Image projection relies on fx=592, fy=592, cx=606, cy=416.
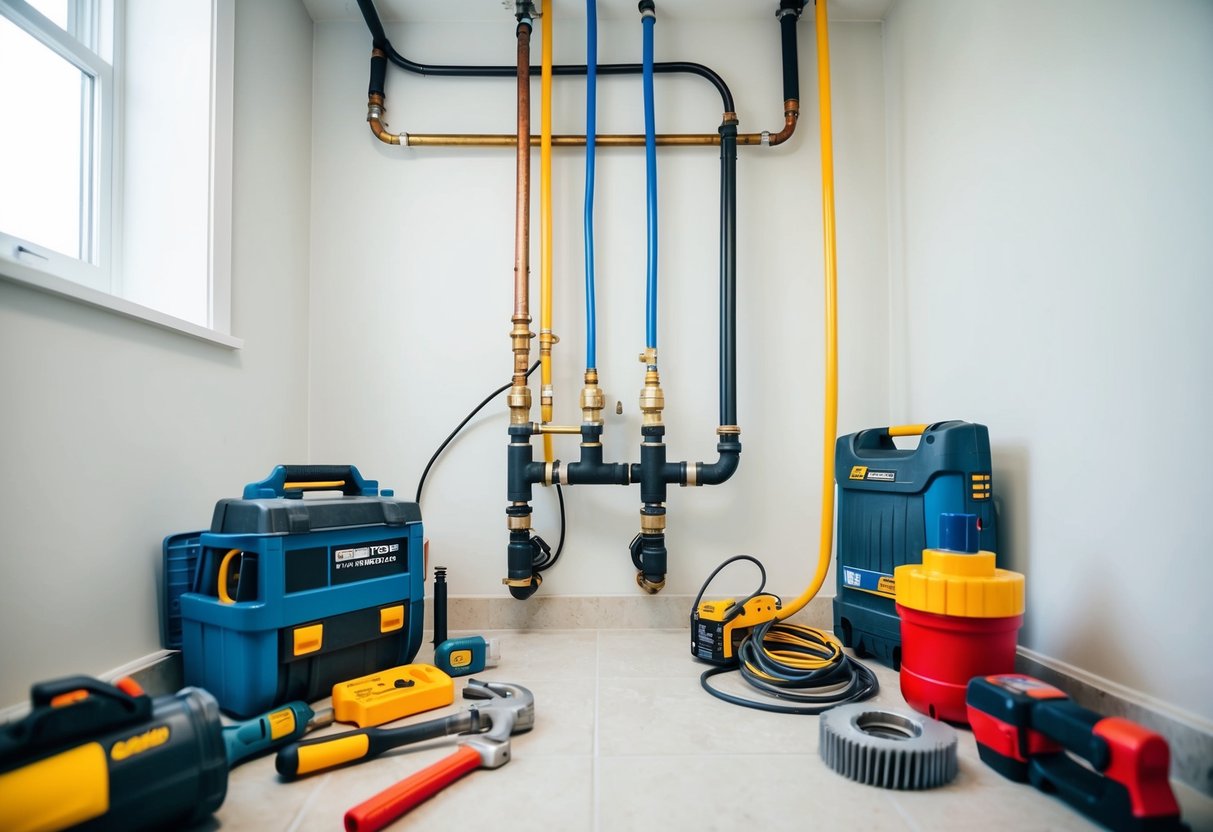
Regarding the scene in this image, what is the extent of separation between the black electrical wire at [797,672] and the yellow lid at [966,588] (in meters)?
0.24

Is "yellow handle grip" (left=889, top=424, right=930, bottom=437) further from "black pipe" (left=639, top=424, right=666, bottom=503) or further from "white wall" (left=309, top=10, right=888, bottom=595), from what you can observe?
"black pipe" (left=639, top=424, right=666, bottom=503)

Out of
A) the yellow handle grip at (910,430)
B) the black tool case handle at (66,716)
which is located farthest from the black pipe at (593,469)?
the black tool case handle at (66,716)

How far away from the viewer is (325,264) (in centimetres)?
157

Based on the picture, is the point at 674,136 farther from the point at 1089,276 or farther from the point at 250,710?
the point at 250,710

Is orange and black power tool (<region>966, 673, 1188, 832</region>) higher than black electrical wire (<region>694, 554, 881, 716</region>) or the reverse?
higher

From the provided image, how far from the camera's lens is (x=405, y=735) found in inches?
32.9

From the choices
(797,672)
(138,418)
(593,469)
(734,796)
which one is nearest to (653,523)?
(593,469)

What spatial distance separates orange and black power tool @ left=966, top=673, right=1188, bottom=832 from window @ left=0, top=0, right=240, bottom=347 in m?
1.43

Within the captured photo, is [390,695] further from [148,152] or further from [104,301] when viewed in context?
[148,152]

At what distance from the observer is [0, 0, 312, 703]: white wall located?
81 cm

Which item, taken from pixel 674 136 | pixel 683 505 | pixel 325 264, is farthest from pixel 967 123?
pixel 325 264

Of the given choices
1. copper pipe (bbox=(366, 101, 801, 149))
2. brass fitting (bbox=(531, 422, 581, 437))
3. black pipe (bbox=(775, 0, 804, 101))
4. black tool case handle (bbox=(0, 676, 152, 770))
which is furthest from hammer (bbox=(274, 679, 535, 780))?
black pipe (bbox=(775, 0, 804, 101))

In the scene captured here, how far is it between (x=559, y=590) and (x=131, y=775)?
1.02m

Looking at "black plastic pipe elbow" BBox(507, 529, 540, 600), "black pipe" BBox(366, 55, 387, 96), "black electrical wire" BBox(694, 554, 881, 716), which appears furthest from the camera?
"black pipe" BBox(366, 55, 387, 96)
